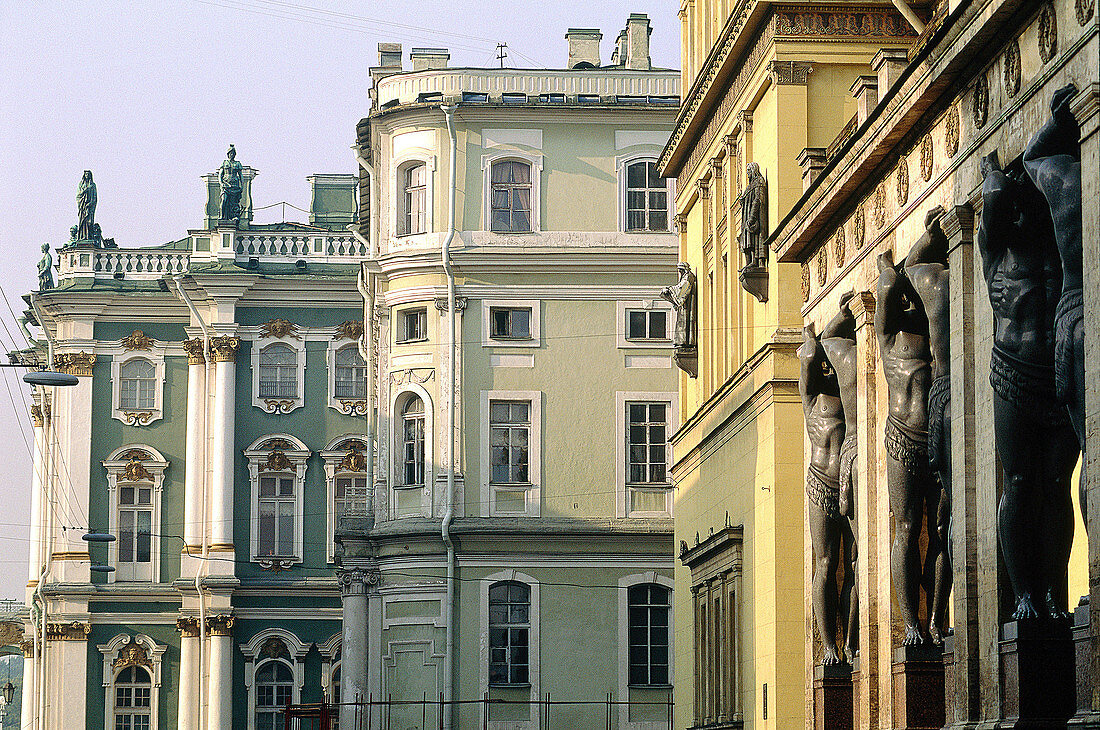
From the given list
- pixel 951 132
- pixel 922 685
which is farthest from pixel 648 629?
pixel 951 132

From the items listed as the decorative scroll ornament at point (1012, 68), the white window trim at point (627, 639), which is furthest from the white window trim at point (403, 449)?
the decorative scroll ornament at point (1012, 68)

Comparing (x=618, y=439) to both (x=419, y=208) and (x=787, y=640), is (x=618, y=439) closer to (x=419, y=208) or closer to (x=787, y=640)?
(x=419, y=208)

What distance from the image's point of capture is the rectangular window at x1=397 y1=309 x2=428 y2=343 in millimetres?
50594

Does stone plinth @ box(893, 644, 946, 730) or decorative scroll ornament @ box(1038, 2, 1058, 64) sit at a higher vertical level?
decorative scroll ornament @ box(1038, 2, 1058, 64)

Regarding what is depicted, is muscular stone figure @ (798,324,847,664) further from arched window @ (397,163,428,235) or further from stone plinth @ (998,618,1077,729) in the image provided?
arched window @ (397,163,428,235)

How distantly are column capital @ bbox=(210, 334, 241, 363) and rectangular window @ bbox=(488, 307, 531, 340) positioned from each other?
56.6 feet

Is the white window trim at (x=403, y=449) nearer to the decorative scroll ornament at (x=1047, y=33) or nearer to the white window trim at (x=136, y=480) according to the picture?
the white window trim at (x=136, y=480)

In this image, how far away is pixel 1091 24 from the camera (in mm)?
15555

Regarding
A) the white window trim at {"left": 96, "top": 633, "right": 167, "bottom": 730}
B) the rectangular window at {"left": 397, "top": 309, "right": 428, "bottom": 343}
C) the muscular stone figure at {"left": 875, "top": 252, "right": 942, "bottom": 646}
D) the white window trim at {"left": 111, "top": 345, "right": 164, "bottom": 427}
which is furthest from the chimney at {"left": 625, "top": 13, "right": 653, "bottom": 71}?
the muscular stone figure at {"left": 875, "top": 252, "right": 942, "bottom": 646}

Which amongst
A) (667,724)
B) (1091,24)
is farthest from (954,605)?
(667,724)

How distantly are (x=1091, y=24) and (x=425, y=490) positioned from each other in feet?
116

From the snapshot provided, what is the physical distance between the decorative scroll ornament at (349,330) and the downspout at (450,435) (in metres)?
16.5

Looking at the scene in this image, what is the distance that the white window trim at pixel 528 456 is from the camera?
49594 mm

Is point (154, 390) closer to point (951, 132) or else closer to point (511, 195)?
point (511, 195)
